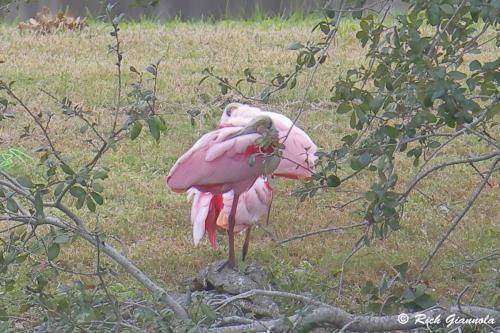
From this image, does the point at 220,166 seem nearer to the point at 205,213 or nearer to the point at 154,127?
the point at 205,213

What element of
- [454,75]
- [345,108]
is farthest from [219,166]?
[454,75]

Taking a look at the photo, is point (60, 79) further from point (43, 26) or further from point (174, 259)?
point (174, 259)

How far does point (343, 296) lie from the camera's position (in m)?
4.31

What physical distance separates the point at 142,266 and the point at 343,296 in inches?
37.3

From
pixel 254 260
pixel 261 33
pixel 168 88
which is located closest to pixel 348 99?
pixel 254 260

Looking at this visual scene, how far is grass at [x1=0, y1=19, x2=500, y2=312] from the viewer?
464 cm

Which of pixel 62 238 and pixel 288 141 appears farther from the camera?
pixel 288 141

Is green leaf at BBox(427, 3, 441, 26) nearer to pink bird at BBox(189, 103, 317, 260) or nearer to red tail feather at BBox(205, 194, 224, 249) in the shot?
pink bird at BBox(189, 103, 317, 260)

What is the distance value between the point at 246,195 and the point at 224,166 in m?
0.40

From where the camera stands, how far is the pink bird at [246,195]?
14.3 feet

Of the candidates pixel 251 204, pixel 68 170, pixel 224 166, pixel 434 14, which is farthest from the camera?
pixel 251 204

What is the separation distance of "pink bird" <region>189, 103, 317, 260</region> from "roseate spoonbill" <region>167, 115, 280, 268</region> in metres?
0.13

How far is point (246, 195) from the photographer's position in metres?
4.52

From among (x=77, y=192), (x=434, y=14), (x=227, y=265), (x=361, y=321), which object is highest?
(x=434, y=14)
